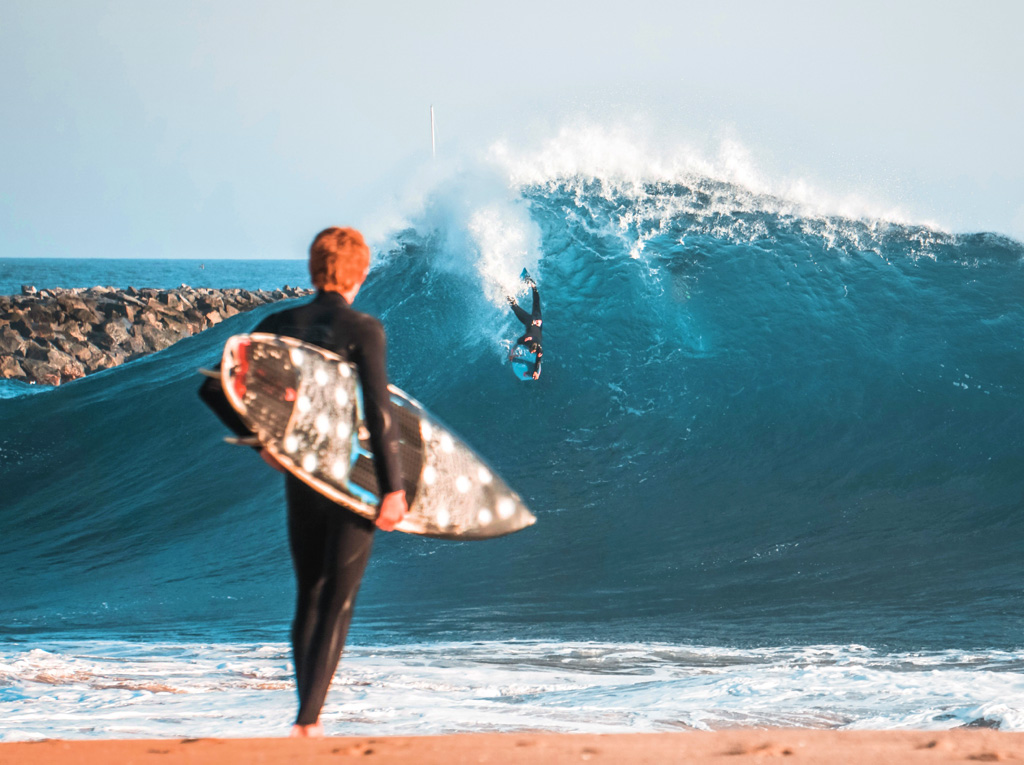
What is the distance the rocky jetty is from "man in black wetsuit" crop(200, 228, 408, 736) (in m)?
17.7

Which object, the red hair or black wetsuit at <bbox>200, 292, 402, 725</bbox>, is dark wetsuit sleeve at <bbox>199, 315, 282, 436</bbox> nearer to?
black wetsuit at <bbox>200, 292, 402, 725</bbox>

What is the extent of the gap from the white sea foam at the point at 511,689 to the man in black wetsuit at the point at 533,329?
4647 millimetres

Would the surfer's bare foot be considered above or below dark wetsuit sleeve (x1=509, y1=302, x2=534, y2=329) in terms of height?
below

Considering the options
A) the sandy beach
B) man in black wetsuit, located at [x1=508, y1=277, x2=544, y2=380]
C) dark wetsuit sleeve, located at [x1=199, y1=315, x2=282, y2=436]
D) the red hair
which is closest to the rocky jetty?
man in black wetsuit, located at [x1=508, y1=277, x2=544, y2=380]

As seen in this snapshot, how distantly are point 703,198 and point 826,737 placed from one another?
1069cm

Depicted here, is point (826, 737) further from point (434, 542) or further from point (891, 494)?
point (891, 494)

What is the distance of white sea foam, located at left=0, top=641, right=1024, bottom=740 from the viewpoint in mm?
3148

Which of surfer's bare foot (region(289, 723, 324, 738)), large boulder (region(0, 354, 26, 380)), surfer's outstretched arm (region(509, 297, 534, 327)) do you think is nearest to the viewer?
surfer's bare foot (region(289, 723, 324, 738))

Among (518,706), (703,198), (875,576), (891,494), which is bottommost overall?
(518,706)

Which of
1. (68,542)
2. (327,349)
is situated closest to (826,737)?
(327,349)

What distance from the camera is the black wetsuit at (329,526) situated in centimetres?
194

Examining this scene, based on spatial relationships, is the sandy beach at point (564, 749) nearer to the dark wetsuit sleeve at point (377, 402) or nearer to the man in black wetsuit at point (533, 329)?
the dark wetsuit sleeve at point (377, 402)

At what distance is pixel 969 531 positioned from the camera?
6207mm

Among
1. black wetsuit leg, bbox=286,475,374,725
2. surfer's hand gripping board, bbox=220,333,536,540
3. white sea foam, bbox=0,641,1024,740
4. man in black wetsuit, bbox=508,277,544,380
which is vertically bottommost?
white sea foam, bbox=0,641,1024,740
